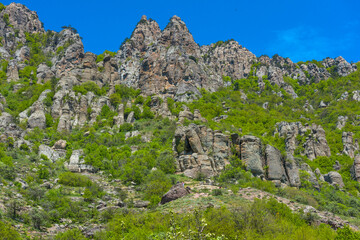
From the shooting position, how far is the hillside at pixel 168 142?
27359 mm

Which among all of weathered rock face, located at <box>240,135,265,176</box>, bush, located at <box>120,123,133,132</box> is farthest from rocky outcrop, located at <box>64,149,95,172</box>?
weathered rock face, located at <box>240,135,265,176</box>

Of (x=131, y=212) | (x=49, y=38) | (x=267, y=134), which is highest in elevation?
(x=49, y=38)

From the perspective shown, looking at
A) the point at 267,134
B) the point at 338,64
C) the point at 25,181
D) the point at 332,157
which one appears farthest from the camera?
the point at 338,64

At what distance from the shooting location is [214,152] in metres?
51.2

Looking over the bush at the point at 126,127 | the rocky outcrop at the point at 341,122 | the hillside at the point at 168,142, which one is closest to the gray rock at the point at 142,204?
the hillside at the point at 168,142

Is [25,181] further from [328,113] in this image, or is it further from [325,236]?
[328,113]

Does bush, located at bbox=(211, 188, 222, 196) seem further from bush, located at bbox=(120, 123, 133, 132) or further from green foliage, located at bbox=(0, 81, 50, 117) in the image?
green foliage, located at bbox=(0, 81, 50, 117)

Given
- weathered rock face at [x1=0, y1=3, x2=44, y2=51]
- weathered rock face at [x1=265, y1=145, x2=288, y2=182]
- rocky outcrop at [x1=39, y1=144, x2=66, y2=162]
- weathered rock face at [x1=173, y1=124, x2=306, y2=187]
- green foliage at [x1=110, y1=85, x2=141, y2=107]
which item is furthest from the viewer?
weathered rock face at [x1=0, y1=3, x2=44, y2=51]

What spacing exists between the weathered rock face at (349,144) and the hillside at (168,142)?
0.93 feet

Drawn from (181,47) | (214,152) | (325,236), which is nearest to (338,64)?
(181,47)

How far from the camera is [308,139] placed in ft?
222

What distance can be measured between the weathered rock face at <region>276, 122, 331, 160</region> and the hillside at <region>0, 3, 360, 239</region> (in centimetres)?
28

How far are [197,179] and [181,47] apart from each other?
210ft

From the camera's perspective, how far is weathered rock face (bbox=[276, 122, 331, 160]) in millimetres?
66375
